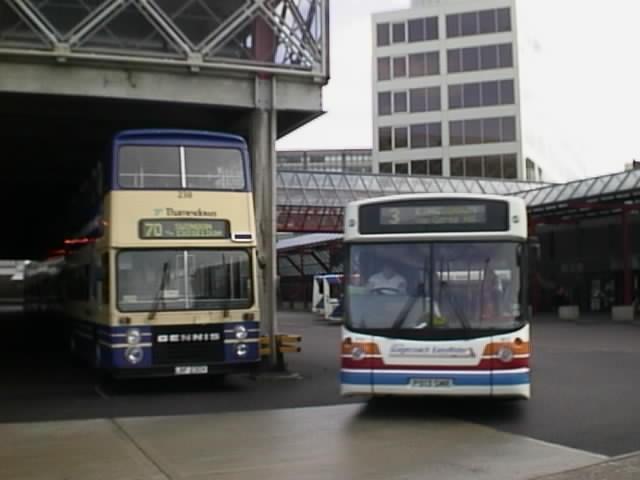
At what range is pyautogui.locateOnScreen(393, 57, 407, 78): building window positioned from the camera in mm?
75312

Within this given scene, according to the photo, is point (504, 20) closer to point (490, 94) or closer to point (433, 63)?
point (490, 94)

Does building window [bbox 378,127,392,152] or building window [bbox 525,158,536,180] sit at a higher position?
building window [bbox 378,127,392,152]

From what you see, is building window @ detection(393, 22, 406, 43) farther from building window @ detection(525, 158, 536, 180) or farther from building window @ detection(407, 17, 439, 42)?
building window @ detection(525, 158, 536, 180)

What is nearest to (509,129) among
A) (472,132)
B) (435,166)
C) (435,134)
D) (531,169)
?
(472,132)

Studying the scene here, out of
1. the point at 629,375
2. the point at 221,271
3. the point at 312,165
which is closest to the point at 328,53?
the point at 221,271

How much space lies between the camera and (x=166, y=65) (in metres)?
16.8

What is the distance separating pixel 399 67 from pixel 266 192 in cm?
5993

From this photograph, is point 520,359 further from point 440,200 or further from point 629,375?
Answer: point 629,375

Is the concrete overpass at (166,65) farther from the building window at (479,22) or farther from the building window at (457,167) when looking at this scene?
the building window at (479,22)

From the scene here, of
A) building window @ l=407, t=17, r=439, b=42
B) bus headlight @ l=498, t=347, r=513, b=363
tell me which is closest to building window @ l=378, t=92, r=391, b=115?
building window @ l=407, t=17, r=439, b=42

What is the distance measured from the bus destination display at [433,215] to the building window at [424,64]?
64171mm

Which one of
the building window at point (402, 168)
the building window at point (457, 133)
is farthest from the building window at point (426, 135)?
the building window at point (402, 168)

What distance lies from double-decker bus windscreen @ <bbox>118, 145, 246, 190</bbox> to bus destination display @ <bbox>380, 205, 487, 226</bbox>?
13.6 ft

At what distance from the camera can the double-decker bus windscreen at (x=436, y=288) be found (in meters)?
11.2
